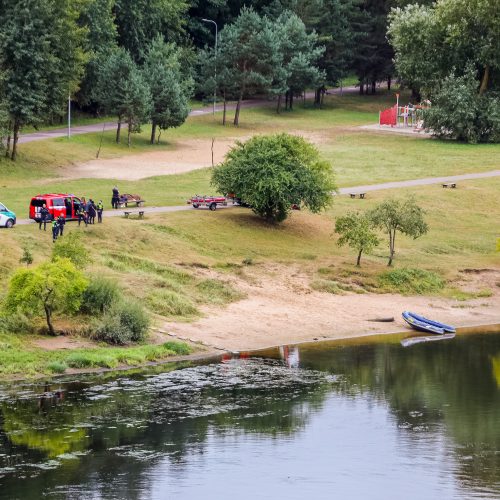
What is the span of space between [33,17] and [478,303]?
5304 centimetres

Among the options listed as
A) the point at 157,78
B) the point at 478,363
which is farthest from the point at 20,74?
the point at 478,363

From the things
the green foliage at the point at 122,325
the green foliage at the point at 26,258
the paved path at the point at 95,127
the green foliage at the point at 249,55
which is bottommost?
the green foliage at the point at 122,325

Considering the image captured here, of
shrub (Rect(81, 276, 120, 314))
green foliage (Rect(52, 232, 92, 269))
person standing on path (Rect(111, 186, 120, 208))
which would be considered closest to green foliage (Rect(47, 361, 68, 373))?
shrub (Rect(81, 276, 120, 314))

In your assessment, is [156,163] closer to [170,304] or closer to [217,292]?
[217,292]

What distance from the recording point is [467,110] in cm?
14038

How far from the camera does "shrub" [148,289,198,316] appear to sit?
7625 centimetres

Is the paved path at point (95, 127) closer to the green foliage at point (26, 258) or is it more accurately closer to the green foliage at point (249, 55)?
the green foliage at point (249, 55)

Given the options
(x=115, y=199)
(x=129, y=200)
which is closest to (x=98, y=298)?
(x=115, y=199)

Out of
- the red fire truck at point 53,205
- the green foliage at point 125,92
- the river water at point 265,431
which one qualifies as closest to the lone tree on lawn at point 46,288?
the river water at point 265,431

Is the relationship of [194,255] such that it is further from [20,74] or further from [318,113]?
[318,113]

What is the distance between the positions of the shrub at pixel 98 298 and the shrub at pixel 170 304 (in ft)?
14.2

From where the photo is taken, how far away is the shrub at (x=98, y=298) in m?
71.9

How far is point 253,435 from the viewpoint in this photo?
57.5m

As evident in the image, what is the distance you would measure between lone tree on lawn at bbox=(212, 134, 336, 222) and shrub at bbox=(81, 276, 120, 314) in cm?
2331
